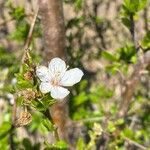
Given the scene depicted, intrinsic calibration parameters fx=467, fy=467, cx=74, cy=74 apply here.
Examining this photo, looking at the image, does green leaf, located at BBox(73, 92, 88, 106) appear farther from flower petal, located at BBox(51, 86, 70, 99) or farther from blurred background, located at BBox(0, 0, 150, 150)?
flower petal, located at BBox(51, 86, 70, 99)

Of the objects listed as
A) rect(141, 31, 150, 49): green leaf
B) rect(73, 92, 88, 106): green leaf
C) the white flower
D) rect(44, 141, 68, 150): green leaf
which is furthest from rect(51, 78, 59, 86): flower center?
rect(73, 92, 88, 106): green leaf

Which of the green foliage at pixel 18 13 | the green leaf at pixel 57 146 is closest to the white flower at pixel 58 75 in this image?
the green leaf at pixel 57 146

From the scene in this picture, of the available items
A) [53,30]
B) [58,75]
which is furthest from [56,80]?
[53,30]

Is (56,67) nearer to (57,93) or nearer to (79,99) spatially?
(57,93)

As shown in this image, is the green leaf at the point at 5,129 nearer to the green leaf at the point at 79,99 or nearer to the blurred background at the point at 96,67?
the blurred background at the point at 96,67

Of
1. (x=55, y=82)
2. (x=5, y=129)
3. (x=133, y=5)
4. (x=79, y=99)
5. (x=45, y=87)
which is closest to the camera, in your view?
(x=45, y=87)

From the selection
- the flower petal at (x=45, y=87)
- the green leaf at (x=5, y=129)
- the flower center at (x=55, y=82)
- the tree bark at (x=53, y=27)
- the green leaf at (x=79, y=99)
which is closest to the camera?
the flower petal at (x=45, y=87)
